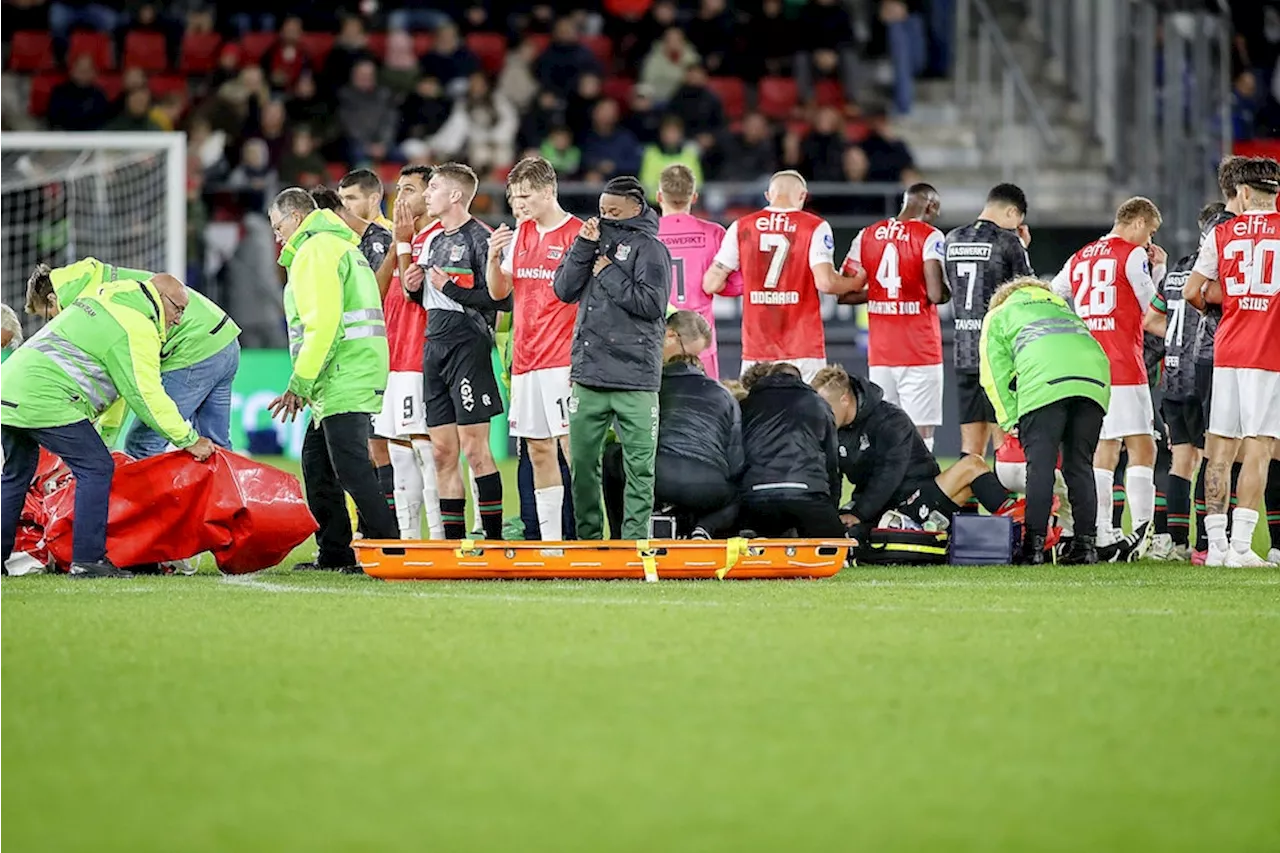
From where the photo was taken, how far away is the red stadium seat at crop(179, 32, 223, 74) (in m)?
24.3

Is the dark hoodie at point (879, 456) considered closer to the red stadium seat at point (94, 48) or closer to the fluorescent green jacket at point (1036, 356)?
the fluorescent green jacket at point (1036, 356)

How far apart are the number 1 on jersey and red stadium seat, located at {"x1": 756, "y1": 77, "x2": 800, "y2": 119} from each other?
39.6 ft

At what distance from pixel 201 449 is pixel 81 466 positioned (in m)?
0.61

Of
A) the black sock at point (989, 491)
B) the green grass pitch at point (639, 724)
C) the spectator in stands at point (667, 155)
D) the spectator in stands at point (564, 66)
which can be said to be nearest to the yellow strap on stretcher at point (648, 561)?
the green grass pitch at point (639, 724)

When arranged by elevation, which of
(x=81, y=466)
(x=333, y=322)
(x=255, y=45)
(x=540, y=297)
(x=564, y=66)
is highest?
(x=255, y=45)

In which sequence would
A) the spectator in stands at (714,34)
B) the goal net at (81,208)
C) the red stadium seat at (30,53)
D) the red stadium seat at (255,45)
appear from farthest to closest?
the spectator in stands at (714,34) → the red stadium seat at (255,45) → the red stadium seat at (30,53) → the goal net at (81,208)

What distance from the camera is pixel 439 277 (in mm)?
10492

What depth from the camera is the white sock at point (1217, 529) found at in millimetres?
10711

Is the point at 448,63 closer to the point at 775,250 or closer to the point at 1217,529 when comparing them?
the point at 775,250

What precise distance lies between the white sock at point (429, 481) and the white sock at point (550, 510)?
3.57 ft

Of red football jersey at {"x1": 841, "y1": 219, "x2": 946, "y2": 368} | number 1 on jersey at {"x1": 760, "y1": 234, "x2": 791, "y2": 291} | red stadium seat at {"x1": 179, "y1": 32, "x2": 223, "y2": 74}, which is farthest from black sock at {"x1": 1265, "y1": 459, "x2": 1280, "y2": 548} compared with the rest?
red stadium seat at {"x1": 179, "y1": 32, "x2": 223, "y2": 74}

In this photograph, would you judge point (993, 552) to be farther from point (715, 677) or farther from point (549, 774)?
point (549, 774)

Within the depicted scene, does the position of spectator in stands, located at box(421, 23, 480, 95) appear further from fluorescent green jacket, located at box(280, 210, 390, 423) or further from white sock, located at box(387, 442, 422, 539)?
fluorescent green jacket, located at box(280, 210, 390, 423)

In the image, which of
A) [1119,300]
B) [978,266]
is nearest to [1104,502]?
[1119,300]
